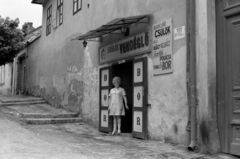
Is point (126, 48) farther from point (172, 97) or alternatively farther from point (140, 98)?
point (172, 97)

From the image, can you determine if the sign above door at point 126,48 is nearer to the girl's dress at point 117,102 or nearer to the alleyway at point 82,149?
the girl's dress at point 117,102

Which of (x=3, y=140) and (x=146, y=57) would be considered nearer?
(x=3, y=140)

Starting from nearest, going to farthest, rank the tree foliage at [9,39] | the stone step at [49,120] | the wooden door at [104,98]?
the wooden door at [104,98]
the stone step at [49,120]
the tree foliage at [9,39]

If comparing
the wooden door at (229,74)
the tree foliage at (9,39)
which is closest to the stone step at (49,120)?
the tree foliage at (9,39)

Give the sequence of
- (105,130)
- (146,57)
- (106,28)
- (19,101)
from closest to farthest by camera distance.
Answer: (146,57), (106,28), (105,130), (19,101)

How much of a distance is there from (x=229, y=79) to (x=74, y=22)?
8.49 metres

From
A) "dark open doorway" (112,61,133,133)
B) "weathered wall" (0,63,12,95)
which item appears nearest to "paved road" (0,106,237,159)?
"dark open doorway" (112,61,133,133)

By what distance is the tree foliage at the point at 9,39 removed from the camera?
15336 millimetres

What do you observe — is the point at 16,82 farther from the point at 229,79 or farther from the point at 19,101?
the point at 229,79

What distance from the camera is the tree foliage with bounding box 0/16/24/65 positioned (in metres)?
15.3

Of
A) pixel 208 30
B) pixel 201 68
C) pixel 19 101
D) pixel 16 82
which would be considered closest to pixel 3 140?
pixel 201 68

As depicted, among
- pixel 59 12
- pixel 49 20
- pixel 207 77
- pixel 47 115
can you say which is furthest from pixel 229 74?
pixel 49 20

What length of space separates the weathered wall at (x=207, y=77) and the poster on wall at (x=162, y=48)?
104 cm

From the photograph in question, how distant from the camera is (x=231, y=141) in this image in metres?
5.85
